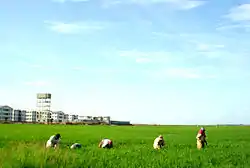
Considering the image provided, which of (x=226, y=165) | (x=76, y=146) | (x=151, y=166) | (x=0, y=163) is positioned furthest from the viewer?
(x=76, y=146)

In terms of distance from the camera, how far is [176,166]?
72.8 ft

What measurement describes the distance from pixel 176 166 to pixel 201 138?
12.9 m

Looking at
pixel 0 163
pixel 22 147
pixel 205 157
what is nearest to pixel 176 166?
pixel 205 157

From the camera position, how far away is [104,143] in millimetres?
34281

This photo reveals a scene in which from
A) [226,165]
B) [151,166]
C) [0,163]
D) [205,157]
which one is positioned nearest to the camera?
[0,163]

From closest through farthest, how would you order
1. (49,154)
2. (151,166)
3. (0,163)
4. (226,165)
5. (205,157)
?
1. (0,163)
2. (49,154)
3. (151,166)
4. (226,165)
5. (205,157)

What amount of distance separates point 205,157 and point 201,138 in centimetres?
819

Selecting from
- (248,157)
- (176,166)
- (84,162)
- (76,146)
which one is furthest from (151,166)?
(76,146)

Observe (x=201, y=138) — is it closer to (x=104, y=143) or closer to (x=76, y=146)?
(x=104, y=143)

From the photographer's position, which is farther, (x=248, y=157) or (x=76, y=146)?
(x=76, y=146)

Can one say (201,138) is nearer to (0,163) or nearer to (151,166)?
(151,166)

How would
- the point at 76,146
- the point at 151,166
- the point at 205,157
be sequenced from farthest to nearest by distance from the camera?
the point at 76,146 < the point at 205,157 < the point at 151,166

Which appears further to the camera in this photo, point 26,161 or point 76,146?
point 76,146

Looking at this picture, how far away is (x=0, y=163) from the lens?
1742cm
